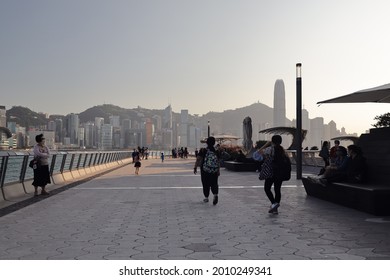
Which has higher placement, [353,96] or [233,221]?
[353,96]

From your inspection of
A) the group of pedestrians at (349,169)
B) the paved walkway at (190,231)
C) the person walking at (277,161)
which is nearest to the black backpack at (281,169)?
the person walking at (277,161)

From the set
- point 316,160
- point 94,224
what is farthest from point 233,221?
point 316,160

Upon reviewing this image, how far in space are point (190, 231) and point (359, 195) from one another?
12.7ft

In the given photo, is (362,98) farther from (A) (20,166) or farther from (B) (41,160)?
(A) (20,166)

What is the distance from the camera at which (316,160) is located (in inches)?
1007

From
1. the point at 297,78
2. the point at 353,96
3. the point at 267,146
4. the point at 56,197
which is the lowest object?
the point at 56,197

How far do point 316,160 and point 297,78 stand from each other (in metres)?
8.83

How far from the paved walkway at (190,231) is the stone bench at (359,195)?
207mm

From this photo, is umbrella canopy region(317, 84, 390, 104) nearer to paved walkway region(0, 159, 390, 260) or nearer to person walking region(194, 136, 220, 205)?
paved walkway region(0, 159, 390, 260)

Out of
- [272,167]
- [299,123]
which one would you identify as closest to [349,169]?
[272,167]

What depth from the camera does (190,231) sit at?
22.8 feet

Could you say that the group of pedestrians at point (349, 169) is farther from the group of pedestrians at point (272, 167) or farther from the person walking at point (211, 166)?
the person walking at point (211, 166)
